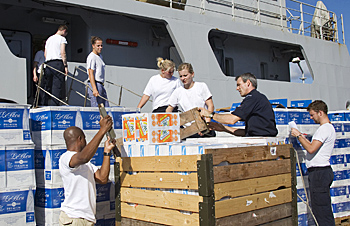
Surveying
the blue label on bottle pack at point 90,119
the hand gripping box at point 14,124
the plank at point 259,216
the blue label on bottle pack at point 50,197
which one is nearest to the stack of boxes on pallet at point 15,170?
the hand gripping box at point 14,124

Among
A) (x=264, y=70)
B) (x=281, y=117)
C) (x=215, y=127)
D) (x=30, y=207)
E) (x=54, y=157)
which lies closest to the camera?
(x=30, y=207)

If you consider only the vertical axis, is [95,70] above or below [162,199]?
above

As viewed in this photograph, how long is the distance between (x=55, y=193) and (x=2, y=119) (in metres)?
0.88

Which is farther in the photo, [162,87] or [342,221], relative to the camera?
[342,221]

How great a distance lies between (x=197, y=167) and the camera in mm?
2832

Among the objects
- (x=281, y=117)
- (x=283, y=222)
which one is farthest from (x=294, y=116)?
(x=283, y=222)

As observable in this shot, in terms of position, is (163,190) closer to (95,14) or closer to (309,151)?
(309,151)

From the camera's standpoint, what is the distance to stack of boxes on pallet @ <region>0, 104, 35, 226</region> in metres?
3.54

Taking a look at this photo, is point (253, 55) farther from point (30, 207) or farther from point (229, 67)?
point (30, 207)

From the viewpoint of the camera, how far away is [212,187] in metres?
2.80

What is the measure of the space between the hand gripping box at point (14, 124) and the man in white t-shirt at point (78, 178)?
27.2 inches

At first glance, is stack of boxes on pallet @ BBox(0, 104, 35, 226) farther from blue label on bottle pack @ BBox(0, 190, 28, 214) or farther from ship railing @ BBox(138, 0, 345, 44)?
ship railing @ BBox(138, 0, 345, 44)

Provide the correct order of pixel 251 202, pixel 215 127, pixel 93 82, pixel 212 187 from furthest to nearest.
A: pixel 93 82
pixel 215 127
pixel 251 202
pixel 212 187

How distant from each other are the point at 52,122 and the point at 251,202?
82.8 inches
